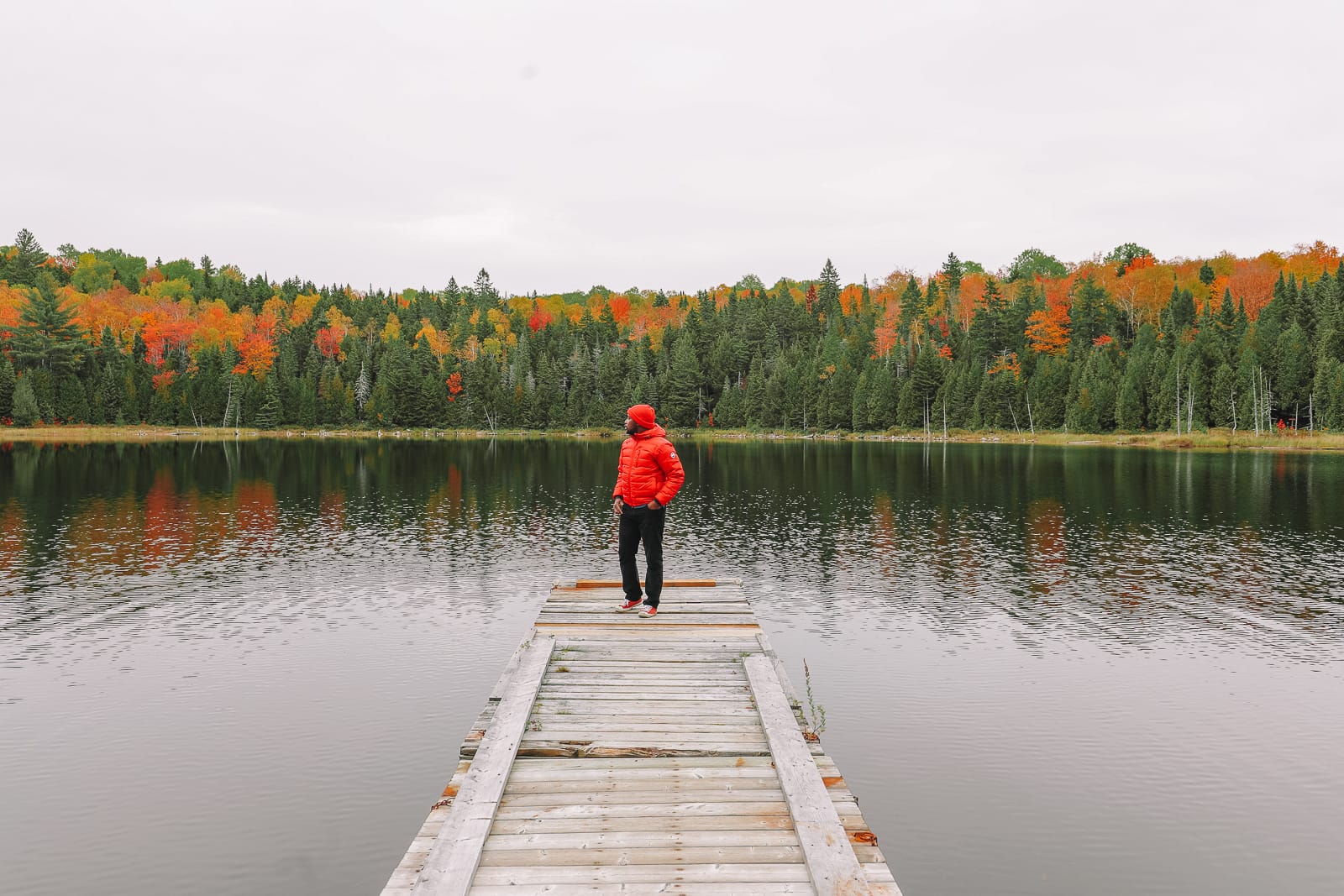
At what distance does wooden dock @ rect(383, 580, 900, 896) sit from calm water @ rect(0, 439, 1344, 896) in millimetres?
2156

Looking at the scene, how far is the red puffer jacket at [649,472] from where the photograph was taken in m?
→ 13.6

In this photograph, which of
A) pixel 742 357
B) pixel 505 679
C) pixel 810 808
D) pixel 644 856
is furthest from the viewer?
pixel 742 357

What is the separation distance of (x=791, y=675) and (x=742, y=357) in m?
142

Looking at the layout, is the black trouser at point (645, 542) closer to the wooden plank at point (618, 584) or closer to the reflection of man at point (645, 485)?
the reflection of man at point (645, 485)

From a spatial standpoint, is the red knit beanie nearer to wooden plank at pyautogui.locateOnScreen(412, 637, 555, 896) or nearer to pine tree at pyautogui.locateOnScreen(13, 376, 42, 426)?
wooden plank at pyautogui.locateOnScreen(412, 637, 555, 896)

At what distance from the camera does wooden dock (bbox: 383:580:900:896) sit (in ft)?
21.4

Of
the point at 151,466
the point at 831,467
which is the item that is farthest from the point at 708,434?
the point at 151,466

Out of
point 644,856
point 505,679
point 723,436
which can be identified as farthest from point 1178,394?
point 644,856

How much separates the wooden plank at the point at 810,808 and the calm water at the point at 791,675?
7.15 feet

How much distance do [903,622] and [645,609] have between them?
319 inches

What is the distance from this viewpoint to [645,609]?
583 inches

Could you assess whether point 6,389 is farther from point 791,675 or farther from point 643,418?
point 791,675

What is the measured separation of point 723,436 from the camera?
14088cm

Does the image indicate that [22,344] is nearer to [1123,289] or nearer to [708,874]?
[708,874]
